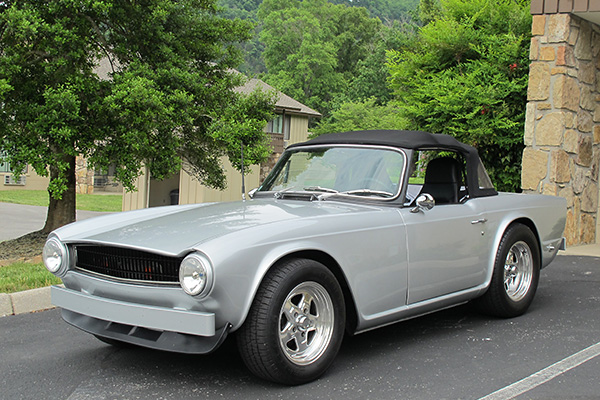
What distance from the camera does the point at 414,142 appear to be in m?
4.84

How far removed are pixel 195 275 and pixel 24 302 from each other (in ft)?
9.90

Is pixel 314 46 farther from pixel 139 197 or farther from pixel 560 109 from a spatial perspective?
pixel 560 109

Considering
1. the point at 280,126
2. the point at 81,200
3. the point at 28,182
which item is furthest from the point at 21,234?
the point at 28,182

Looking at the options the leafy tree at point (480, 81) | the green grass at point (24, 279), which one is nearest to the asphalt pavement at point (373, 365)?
the green grass at point (24, 279)

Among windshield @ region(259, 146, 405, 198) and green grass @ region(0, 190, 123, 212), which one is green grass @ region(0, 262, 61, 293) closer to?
windshield @ region(259, 146, 405, 198)

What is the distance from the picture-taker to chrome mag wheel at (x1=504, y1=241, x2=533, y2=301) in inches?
211

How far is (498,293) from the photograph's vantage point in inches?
201

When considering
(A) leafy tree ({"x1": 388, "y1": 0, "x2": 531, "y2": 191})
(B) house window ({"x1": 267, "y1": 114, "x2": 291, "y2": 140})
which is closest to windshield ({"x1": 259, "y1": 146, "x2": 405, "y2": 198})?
(A) leafy tree ({"x1": 388, "y1": 0, "x2": 531, "y2": 191})

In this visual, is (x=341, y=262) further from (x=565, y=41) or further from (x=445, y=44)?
(x=445, y=44)

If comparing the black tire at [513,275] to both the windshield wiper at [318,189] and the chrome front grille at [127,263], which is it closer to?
the windshield wiper at [318,189]

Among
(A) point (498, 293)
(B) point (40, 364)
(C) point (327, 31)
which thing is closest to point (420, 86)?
(A) point (498, 293)

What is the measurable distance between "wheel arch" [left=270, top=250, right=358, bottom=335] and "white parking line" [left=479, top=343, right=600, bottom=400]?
934 mm

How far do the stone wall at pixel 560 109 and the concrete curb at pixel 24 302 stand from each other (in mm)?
7139

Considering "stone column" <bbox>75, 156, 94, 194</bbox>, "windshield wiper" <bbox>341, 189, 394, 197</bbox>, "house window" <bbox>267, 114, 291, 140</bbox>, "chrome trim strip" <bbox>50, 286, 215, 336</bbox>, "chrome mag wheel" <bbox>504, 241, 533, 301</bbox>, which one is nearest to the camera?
"chrome trim strip" <bbox>50, 286, 215, 336</bbox>
